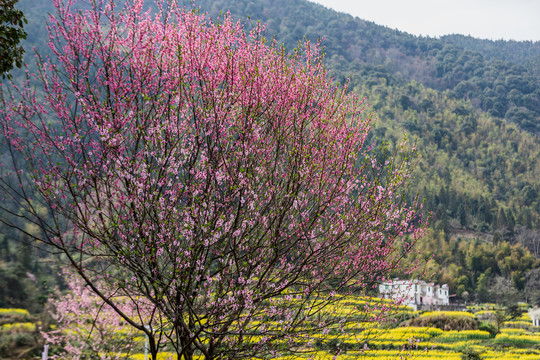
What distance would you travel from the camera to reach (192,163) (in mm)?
4246

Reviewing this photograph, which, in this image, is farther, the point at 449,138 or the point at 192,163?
the point at 449,138

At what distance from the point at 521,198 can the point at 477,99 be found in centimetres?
7062

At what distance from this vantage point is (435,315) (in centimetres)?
2386

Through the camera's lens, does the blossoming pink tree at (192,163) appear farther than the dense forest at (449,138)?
No

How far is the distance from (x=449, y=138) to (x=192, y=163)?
346ft

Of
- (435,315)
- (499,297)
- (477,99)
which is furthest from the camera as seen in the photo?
(477,99)

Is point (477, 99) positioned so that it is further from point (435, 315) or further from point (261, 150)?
point (261, 150)

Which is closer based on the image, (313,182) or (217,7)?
(313,182)

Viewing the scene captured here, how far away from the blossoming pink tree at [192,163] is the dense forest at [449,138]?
1.80 ft

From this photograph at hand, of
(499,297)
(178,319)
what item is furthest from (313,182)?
(499,297)

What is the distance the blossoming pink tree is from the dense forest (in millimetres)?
550

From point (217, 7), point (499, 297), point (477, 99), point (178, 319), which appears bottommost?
point (499, 297)

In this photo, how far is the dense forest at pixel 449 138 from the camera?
4277cm

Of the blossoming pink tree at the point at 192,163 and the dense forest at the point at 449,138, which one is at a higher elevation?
the dense forest at the point at 449,138
